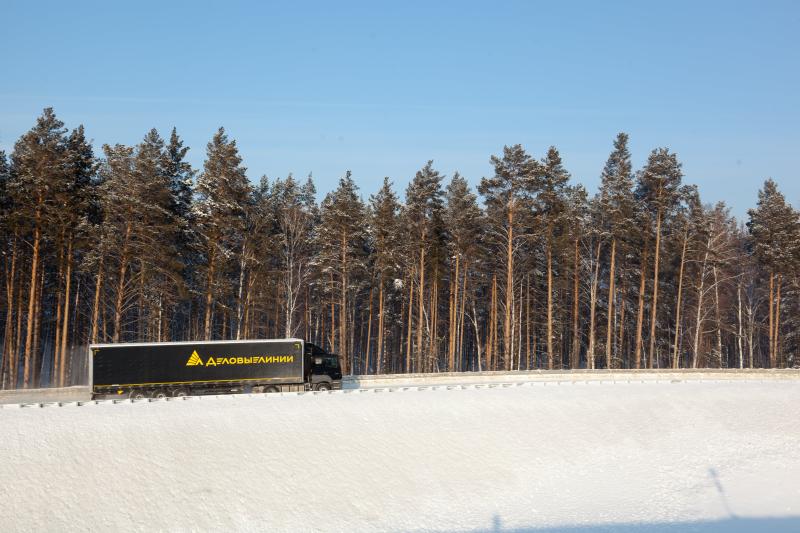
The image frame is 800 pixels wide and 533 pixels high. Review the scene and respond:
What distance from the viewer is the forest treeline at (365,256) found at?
37.9 metres

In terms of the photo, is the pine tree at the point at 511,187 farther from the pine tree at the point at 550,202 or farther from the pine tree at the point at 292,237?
the pine tree at the point at 292,237

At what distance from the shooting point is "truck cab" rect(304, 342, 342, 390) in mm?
32688

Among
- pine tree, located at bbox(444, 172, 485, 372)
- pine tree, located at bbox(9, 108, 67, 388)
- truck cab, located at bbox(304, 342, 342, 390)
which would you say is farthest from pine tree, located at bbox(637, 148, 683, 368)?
pine tree, located at bbox(9, 108, 67, 388)

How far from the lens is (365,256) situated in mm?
56469

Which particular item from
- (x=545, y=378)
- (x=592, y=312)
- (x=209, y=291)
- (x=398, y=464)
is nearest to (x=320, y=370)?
(x=209, y=291)

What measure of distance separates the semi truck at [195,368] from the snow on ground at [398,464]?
2.81 meters

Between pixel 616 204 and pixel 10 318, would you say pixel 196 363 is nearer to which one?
pixel 10 318

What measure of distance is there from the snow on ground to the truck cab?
11.0ft

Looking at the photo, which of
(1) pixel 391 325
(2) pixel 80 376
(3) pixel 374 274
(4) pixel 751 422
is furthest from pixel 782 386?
(2) pixel 80 376

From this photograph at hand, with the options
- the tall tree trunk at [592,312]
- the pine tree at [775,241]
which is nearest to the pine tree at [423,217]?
the tall tree trunk at [592,312]

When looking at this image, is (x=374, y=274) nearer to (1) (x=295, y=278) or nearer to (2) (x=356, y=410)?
(1) (x=295, y=278)

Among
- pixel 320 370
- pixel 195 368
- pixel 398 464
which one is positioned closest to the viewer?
pixel 398 464

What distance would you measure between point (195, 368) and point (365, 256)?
27040mm

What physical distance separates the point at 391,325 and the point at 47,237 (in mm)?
33744
